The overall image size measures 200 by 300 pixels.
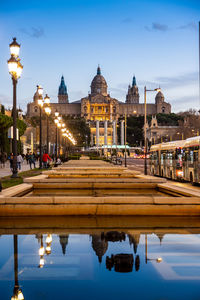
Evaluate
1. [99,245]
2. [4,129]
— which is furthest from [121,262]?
[4,129]

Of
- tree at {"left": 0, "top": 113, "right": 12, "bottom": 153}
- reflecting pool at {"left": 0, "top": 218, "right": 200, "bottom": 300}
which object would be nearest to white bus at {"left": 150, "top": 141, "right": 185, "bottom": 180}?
reflecting pool at {"left": 0, "top": 218, "right": 200, "bottom": 300}

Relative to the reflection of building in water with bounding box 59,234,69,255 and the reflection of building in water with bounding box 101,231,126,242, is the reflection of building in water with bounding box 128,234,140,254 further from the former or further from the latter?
the reflection of building in water with bounding box 59,234,69,255

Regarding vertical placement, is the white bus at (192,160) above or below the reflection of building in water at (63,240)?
above

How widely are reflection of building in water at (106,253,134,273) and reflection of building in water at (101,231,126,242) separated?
3.30 ft

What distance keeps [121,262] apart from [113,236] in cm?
151

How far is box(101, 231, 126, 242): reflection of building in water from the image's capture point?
274 inches

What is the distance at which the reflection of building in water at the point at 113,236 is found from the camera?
695cm

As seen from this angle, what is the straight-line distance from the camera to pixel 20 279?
484 centimetres

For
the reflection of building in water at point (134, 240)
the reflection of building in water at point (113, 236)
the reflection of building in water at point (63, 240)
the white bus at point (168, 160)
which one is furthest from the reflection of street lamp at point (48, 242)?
the white bus at point (168, 160)

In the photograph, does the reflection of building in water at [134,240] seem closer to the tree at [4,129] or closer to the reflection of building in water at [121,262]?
the reflection of building in water at [121,262]

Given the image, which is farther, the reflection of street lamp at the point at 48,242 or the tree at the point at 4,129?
the tree at the point at 4,129

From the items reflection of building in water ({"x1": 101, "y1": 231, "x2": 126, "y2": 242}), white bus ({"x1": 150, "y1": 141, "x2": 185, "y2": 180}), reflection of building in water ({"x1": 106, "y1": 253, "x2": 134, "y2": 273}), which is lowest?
reflection of building in water ({"x1": 106, "y1": 253, "x2": 134, "y2": 273})

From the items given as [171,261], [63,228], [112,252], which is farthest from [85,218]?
[171,261]

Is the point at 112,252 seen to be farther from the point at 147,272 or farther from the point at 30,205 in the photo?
the point at 30,205
